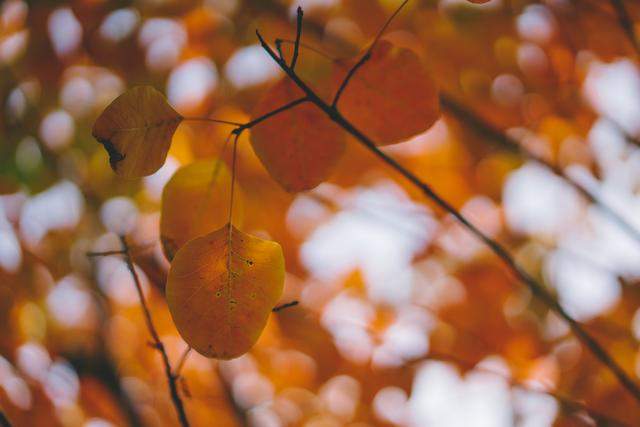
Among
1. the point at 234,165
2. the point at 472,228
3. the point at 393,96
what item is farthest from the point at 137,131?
the point at 472,228

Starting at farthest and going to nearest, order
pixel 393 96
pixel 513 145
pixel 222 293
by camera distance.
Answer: pixel 513 145 → pixel 393 96 → pixel 222 293

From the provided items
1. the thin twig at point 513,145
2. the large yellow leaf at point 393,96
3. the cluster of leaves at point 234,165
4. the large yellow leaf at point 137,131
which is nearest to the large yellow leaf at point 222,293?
the cluster of leaves at point 234,165

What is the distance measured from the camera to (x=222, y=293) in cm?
56

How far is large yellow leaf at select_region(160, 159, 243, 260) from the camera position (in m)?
0.70

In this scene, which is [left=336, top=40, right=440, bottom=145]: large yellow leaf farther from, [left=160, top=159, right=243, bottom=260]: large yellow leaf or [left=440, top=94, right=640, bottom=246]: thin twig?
[left=440, top=94, right=640, bottom=246]: thin twig

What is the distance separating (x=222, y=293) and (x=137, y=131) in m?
0.21

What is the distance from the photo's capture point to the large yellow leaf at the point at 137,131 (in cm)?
55

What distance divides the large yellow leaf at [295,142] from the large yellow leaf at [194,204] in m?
0.08

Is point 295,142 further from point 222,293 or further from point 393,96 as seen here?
point 222,293

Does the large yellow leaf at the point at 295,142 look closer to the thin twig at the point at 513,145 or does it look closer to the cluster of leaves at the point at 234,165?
the cluster of leaves at the point at 234,165

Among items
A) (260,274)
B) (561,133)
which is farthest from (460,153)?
(260,274)

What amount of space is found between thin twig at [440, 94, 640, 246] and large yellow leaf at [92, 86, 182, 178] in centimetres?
109

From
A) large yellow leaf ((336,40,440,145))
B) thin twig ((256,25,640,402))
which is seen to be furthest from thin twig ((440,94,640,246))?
large yellow leaf ((336,40,440,145))

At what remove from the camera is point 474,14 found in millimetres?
1686
